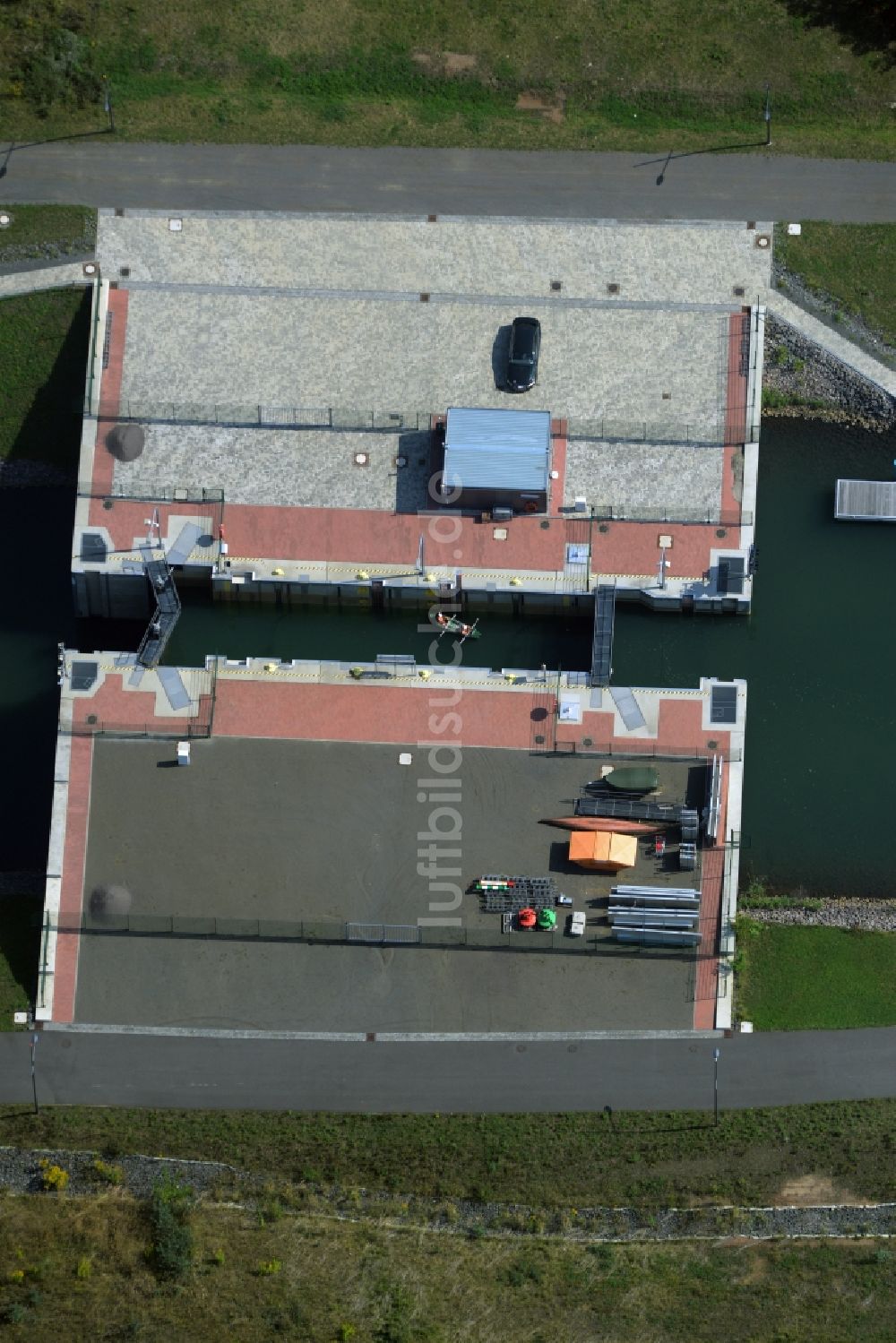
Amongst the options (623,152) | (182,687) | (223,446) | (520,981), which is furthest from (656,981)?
(623,152)

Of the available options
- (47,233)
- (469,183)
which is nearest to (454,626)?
(469,183)

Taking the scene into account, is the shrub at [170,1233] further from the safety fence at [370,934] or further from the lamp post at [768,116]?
the lamp post at [768,116]

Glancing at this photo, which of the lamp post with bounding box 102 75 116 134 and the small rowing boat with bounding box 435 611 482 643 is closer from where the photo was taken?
the small rowing boat with bounding box 435 611 482 643

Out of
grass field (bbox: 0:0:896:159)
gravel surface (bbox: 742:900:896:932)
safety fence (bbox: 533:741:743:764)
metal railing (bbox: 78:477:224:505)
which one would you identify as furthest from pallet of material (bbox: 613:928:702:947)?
grass field (bbox: 0:0:896:159)

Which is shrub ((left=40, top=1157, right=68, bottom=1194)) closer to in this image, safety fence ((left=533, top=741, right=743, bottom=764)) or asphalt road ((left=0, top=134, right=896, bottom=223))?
safety fence ((left=533, top=741, right=743, bottom=764))

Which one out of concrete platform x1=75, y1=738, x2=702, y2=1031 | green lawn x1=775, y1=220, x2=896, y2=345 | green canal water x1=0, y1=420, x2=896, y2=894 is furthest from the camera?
green lawn x1=775, y1=220, x2=896, y2=345

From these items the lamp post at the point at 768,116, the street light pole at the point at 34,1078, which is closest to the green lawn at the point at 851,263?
the lamp post at the point at 768,116
